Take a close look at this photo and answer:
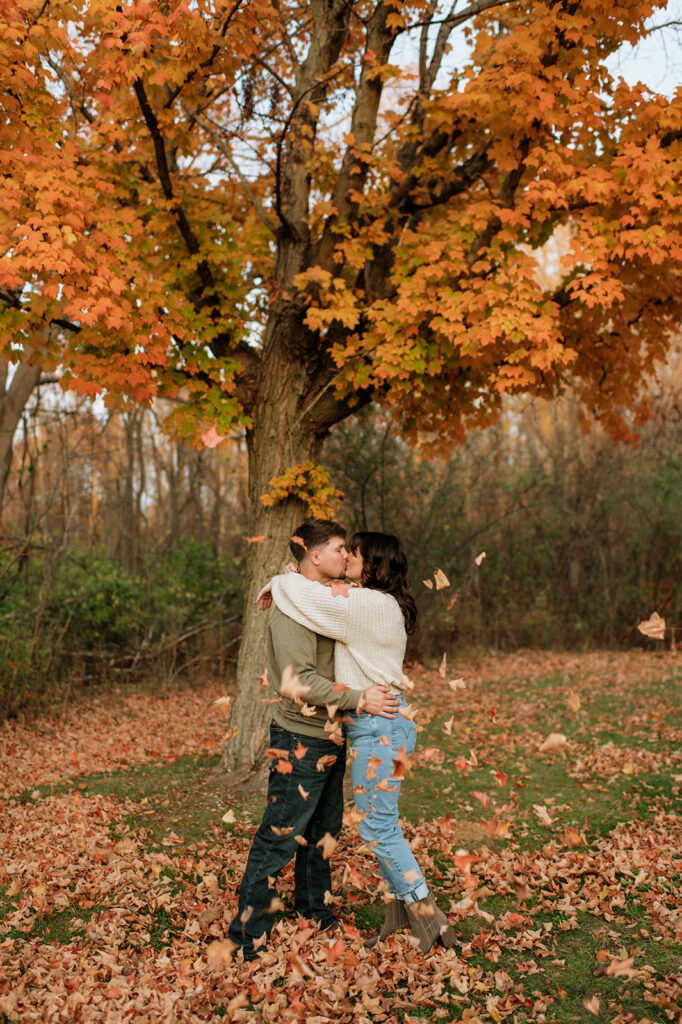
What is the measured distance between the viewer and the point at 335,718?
3262mm

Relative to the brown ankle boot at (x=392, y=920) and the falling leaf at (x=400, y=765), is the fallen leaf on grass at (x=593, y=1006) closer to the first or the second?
the brown ankle boot at (x=392, y=920)

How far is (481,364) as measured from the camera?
6.18m

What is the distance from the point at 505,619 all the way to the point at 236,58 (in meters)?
11.0

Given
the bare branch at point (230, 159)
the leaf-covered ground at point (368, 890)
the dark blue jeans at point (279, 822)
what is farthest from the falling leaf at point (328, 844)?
the bare branch at point (230, 159)

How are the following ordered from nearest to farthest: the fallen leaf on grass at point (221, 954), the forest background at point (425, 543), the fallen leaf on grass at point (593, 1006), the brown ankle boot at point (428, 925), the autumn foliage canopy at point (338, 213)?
the fallen leaf on grass at point (593, 1006)
the fallen leaf on grass at point (221, 954)
the brown ankle boot at point (428, 925)
the autumn foliage canopy at point (338, 213)
the forest background at point (425, 543)

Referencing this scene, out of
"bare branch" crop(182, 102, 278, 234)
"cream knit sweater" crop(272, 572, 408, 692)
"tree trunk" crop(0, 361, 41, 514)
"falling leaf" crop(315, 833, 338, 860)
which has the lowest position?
"falling leaf" crop(315, 833, 338, 860)

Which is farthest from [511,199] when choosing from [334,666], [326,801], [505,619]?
[505,619]

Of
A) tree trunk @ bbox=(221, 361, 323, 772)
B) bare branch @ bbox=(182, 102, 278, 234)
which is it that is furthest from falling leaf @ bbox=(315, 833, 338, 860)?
bare branch @ bbox=(182, 102, 278, 234)

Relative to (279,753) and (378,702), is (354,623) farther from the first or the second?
(279,753)

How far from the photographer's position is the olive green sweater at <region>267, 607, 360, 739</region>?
3.13 meters

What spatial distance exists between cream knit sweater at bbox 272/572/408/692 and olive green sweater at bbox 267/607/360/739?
0.16 ft

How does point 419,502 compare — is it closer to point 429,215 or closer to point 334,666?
point 429,215

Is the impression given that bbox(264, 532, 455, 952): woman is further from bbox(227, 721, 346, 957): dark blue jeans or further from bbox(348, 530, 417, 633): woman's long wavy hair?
bbox(227, 721, 346, 957): dark blue jeans

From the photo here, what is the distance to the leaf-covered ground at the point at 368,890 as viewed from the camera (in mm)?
3092
